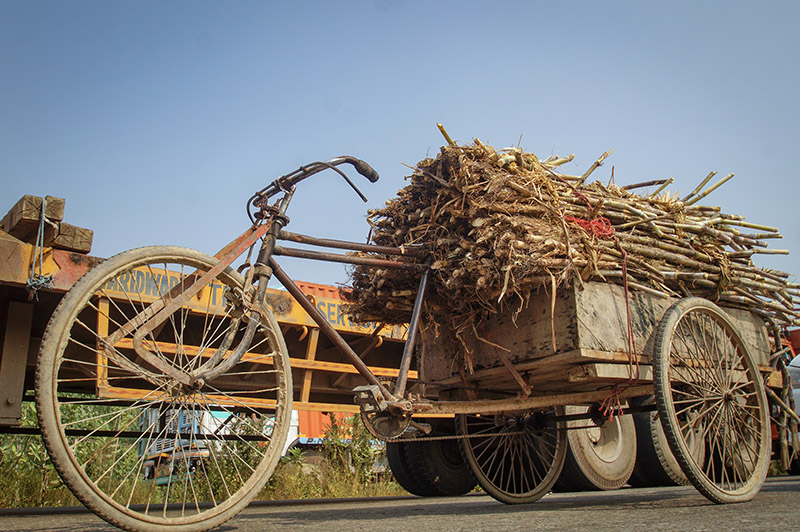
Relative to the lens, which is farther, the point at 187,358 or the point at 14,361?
the point at 14,361

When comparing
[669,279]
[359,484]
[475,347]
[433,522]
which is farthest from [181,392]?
[359,484]

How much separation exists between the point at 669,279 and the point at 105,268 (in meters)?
3.43

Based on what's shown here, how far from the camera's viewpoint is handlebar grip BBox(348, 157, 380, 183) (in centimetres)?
377

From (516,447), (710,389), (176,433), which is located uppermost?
(710,389)

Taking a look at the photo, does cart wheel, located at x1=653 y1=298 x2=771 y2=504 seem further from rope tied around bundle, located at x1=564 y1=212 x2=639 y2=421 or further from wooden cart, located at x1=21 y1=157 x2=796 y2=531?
rope tied around bundle, located at x1=564 y1=212 x2=639 y2=421

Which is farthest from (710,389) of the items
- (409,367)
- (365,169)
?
(365,169)

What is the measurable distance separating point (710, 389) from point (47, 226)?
14.5 feet

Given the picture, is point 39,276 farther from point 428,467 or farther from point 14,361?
point 428,467

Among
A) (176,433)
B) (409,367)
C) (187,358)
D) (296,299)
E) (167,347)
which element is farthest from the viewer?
(167,347)

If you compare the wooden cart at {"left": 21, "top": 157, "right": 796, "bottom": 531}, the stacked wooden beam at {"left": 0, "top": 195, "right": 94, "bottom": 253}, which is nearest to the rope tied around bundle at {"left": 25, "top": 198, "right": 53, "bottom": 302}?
the stacked wooden beam at {"left": 0, "top": 195, "right": 94, "bottom": 253}

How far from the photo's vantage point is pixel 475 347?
13.6ft

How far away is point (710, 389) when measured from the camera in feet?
13.3

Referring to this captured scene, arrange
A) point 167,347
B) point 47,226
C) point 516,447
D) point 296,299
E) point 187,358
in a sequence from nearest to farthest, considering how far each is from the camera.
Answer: point 187,358 < point 296,299 < point 47,226 < point 516,447 < point 167,347

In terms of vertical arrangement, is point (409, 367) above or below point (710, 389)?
above
